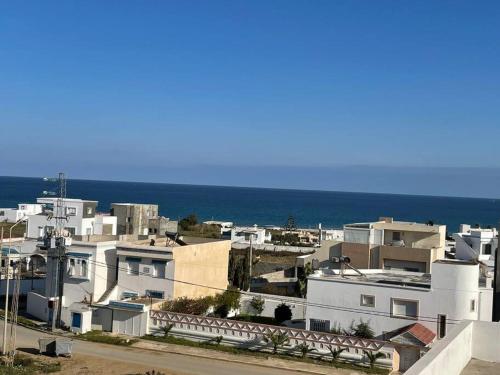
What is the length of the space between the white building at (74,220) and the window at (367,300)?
105 ft

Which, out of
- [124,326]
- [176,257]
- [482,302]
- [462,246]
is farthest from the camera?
[462,246]

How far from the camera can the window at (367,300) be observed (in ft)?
105

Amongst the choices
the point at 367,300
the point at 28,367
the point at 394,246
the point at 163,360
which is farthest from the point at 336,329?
the point at 28,367

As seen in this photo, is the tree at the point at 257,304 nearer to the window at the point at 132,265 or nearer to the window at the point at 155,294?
the window at the point at 155,294

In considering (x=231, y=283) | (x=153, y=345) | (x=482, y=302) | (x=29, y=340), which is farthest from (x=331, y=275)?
(x=29, y=340)

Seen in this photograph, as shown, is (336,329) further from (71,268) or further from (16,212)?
(16,212)

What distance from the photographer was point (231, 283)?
159 ft

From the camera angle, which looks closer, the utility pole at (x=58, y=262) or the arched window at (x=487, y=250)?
the utility pole at (x=58, y=262)

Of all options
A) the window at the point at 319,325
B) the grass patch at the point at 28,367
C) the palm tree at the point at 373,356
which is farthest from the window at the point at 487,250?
the grass patch at the point at 28,367

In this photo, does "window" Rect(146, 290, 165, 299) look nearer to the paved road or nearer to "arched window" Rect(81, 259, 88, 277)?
"arched window" Rect(81, 259, 88, 277)

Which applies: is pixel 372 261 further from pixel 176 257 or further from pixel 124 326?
pixel 124 326

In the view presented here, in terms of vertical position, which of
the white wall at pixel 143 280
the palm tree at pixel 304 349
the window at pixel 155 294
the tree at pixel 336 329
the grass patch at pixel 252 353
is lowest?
the grass patch at pixel 252 353

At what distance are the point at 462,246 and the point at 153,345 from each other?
1188 inches

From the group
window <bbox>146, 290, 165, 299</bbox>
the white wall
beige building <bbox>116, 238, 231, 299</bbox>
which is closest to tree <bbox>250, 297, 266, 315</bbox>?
beige building <bbox>116, 238, 231, 299</bbox>
